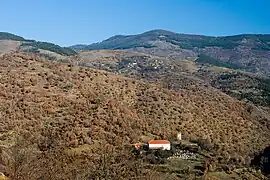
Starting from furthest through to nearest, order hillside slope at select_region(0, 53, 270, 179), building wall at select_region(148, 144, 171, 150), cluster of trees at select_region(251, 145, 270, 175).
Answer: cluster of trees at select_region(251, 145, 270, 175)
building wall at select_region(148, 144, 171, 150)
hillside slope at select_region(0, 53, 270, 179)

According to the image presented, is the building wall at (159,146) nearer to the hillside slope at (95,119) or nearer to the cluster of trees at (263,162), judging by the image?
the hillside slope at (95,119)

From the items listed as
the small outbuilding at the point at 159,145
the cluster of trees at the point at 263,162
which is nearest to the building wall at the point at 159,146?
the small outbuilding at the point at 159,145

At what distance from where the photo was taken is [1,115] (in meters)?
82.2

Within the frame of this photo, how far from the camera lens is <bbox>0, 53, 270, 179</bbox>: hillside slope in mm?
61000

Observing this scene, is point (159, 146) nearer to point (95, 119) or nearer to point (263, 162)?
point (95, 119)

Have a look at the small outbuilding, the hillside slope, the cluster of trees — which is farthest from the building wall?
the cluster of trees

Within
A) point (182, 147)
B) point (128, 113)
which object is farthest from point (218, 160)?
point (128, 113)

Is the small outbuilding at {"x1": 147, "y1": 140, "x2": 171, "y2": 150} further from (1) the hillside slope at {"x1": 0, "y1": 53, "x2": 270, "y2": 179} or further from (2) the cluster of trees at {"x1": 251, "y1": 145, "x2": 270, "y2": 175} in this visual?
(2) the cluster of trees at {"x1": 251, "y1": 145, "x2": 270, "y2": 175}

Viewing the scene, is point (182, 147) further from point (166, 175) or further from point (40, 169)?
point (40, 169)

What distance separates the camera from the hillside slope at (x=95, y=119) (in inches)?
2402

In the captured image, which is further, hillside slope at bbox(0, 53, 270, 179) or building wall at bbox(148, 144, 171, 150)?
building wall at bbox(148, 144, 171, 150)

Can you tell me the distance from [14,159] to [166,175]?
67.3 ft

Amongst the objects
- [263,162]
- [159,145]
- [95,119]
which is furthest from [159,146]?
[263,162]

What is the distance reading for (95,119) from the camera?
84375 millimetres
